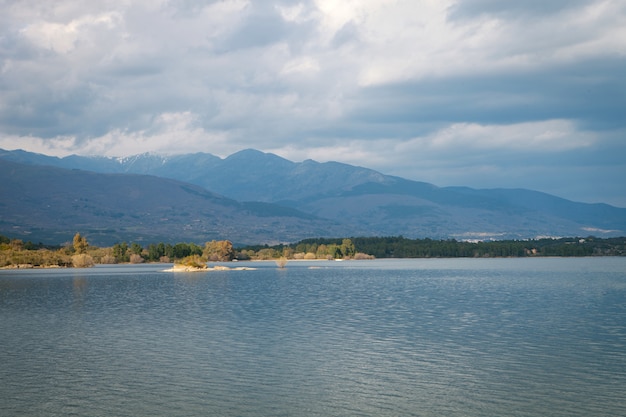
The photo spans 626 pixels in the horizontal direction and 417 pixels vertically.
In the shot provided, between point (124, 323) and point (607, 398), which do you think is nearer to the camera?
point (607, 398)

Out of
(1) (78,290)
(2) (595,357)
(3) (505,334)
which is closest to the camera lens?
(2) (595,357)

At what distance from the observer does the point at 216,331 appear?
51.6 metres

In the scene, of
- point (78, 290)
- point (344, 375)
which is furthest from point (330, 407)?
point (78, 290)

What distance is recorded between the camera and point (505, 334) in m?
47.6

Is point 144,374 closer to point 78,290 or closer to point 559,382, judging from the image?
point 559,382

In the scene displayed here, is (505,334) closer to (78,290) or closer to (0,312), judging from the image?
(0,312)

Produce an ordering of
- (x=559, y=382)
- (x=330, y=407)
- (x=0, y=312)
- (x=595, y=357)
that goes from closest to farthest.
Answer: (x=330, y=407) → (x=559, y=382) → (x=595, y=357) → (x=0, y=312)

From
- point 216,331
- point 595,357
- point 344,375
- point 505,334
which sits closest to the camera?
point 344,375

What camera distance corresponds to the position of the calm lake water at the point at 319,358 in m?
29.3

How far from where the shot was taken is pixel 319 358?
130ft

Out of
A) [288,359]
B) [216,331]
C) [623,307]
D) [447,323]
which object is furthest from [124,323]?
[623,307]

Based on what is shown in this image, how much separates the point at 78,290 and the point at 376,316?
188 ft

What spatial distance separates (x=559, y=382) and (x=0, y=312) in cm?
5575

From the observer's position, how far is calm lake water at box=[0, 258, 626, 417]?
29312 millimetres
